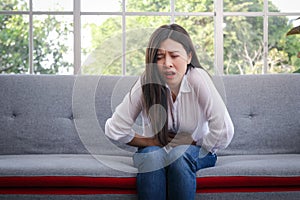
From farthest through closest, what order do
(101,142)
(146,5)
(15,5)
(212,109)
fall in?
1. (15,5)
2. (146,5)
3. (101,142)
4. (212,109)

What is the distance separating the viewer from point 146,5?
4.39 metres

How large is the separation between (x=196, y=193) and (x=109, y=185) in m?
0.37

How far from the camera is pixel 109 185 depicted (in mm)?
2219

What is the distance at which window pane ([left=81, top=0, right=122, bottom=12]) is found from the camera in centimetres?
407

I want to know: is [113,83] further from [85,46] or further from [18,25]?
[18,25]

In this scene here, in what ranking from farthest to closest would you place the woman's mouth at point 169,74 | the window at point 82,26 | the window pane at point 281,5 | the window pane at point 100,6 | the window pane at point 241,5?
the window pane at point 241,5 < the window pane at point 281,5 < the window pane at point 100,6 < the window at point 82,26 < the woman's mouth at point 169,74

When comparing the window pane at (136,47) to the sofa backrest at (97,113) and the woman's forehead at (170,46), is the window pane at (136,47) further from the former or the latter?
the sofa backrest at (97,113)

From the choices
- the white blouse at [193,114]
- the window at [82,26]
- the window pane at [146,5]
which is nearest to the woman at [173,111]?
the white blouse at [193,114]

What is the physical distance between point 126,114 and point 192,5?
2325 millimetres

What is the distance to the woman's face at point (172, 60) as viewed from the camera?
7.06 feet

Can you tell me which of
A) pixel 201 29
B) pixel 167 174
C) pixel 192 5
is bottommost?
pixel 167 174

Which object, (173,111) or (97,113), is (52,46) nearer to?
(97,113)

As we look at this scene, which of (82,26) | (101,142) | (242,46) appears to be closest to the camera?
(101,142)

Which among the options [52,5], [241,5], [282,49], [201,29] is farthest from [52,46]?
[241,5]
